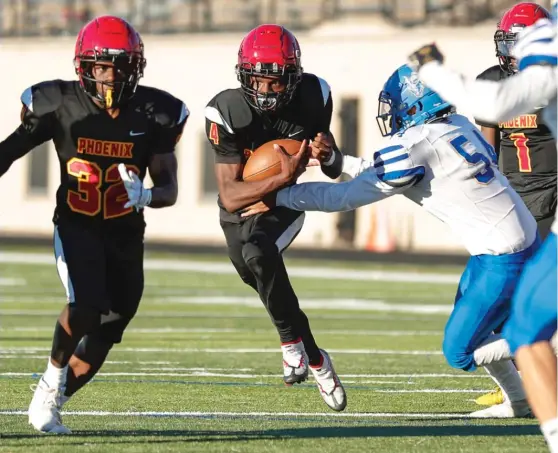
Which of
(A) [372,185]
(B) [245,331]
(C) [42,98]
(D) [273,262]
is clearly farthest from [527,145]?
(B) [245,331]

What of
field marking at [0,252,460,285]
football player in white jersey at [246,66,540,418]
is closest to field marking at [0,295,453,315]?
field marking at [0,252,460,285]

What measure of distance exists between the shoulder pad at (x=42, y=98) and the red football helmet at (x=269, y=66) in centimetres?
91

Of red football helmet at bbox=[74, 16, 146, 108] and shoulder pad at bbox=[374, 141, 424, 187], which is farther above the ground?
red football helmet at bbox=[74, 16, 146, 108]

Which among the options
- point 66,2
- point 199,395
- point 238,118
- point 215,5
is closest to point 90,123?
point 238,118

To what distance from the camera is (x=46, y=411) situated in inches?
229

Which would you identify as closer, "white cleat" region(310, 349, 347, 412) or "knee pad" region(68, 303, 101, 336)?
"knee pad" region(68, 303, 101, 336)

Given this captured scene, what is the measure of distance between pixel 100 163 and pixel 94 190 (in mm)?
117

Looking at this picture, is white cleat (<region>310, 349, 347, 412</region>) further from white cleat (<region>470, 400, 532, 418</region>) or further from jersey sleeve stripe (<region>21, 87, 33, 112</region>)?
jersey sleeve stripe (<region>21, 87, 33, 112</region>)

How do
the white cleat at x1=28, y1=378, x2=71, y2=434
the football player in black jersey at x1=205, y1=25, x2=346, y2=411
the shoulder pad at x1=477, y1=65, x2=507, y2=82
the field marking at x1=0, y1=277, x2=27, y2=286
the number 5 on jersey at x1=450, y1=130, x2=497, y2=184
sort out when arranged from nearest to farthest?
1. the white cleat at x1=28, y1=378, x2=71, y2=434
2. the number 5 on jersey at x1=450, y1=130, x2=497, y2=184
3. the football player in black jersey at x1=205, y1=25, x2=346, y2=411
4. the shoulder pad at x1=477, y1=65, x2=507, y2=82
5. the field marking at x1=0, y1=277, x2=27, y2=286

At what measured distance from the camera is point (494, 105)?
470 cm

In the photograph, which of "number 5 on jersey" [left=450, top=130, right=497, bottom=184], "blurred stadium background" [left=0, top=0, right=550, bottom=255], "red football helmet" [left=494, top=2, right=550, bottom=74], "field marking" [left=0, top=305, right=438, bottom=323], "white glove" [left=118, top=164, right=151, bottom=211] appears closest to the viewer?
"white glove" [left=118, top=164, right=151, bottom=211]

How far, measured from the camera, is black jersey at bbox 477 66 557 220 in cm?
765

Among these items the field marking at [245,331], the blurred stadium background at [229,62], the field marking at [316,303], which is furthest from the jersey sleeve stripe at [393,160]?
the blurred stadium background at [229,62]

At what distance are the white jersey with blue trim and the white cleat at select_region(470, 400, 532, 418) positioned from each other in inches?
33.1
